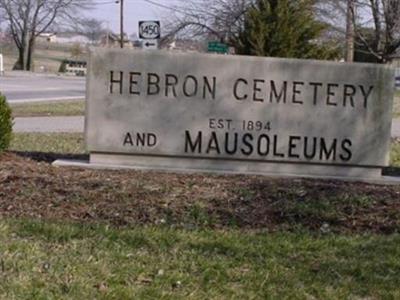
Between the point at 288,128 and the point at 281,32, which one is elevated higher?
the point at 281,32

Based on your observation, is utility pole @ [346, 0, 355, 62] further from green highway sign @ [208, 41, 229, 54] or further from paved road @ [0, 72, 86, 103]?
paved road @ [0, 72, 86, 103]

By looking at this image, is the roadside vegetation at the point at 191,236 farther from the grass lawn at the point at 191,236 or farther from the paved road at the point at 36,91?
the paved road at the point at 36,91

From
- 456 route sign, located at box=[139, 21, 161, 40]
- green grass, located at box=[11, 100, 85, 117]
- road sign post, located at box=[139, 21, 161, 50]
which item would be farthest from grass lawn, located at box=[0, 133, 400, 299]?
green grass, located at box=[11, 100, 85, 117]

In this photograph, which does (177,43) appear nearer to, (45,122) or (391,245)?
→ (45,122)

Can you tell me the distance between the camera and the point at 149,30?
1775 centimetres

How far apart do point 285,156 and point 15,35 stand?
223ft

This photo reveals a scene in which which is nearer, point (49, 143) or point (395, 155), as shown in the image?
point (395, 155)

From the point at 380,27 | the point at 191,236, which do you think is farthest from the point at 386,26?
the point at 191,236

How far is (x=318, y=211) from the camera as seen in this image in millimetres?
6195

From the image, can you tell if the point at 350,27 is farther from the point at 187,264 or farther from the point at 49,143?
the point at 187,264

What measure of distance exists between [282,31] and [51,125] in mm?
5824

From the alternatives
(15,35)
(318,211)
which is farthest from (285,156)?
Answer: (15,35)

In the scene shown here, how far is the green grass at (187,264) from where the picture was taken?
4254mm

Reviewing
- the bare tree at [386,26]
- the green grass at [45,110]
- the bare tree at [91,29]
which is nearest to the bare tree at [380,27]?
the bare tree at [386,26]
